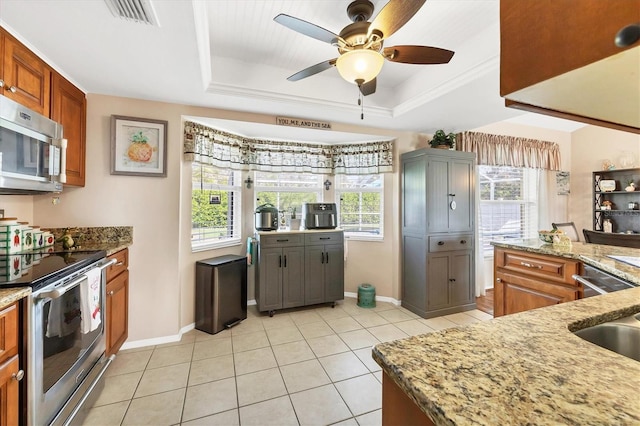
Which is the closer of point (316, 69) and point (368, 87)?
point (316, 69)

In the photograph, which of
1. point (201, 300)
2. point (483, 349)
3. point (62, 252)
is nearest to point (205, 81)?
point (62, 252)

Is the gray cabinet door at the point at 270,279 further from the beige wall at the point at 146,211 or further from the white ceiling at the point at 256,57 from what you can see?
the white ceiling at the point at 256,57

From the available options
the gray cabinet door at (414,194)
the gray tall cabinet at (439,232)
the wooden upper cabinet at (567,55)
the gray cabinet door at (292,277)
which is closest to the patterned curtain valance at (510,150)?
the gray tall cabinet at (439,232)

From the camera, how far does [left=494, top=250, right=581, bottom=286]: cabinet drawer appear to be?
1.94 meters

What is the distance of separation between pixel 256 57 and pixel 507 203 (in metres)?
4.28

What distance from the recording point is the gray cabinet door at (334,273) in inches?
135

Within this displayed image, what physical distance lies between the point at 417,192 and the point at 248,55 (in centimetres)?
237

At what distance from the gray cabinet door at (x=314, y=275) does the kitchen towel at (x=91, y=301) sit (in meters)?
2.03

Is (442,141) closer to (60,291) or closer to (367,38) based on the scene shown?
(367,38)

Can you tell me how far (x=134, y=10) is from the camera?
1.46 meters

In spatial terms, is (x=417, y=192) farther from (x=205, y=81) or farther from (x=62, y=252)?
(x=62, y=252)

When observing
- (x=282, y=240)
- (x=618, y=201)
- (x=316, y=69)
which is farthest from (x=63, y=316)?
(x=618, y=201)

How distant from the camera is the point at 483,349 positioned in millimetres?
717

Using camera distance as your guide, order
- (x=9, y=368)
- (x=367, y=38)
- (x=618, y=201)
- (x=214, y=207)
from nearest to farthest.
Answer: (x=9, y=368) < (x=367, y=38) < (x=214, y=207) < (x=618, y=201)
